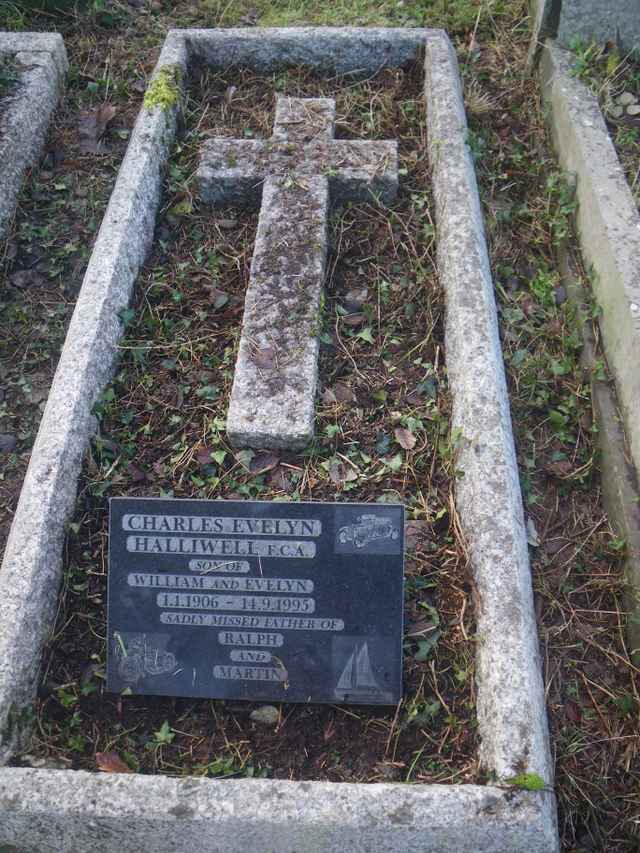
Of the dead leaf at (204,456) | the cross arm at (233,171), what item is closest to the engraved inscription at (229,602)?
the dead leaf at (204,456)

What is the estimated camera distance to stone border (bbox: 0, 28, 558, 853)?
61.6 inches

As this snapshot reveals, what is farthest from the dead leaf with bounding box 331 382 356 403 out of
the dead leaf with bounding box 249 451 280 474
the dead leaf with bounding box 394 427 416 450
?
the dead leaf with bounding box 249 451 280 474

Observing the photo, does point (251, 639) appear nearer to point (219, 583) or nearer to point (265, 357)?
point (219, 583)

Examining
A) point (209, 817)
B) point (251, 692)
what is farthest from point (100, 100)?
point (209, 817)

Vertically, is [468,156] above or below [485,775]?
above

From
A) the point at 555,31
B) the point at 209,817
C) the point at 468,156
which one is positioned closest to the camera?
the point at 209,817

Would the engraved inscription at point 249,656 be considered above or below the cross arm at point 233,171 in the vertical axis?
below

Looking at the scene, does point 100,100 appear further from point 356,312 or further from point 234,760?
point 234,760

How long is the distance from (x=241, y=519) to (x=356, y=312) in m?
0.99

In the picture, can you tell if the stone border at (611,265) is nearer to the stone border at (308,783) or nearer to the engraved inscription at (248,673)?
the stone border at (308,783)

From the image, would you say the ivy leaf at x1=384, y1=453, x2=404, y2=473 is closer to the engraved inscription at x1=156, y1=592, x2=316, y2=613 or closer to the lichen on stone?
the engraved inscription at x1=156, y1=592, x2=316, y2=613

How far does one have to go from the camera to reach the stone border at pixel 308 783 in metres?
1.56

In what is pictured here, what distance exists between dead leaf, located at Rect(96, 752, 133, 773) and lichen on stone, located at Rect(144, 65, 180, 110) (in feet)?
7.76

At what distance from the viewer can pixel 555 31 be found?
327 centimetres
